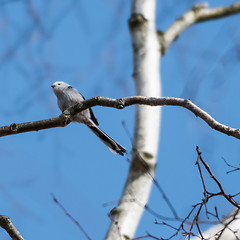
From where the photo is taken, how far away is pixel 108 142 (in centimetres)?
316

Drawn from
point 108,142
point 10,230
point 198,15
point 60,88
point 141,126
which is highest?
point 198,15

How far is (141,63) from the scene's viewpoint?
3629 mm

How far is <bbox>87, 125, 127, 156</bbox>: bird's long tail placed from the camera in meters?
2.99

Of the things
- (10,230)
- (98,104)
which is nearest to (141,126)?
(98,104)

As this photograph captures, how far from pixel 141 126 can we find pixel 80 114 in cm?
48

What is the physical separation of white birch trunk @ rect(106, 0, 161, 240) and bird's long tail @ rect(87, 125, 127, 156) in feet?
Result: 0.39

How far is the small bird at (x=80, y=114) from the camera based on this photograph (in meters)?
3.16

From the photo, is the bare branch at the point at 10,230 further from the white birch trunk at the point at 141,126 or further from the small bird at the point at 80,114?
the small bird at the point at 80,114

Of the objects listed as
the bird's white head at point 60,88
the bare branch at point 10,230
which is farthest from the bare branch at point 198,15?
the bare branch at point 10,230

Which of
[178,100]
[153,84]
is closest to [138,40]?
[153,84]

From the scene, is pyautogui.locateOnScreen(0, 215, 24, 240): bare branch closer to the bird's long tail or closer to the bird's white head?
the bird's long tail

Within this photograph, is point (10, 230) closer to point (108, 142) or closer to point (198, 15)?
point (108, 142)

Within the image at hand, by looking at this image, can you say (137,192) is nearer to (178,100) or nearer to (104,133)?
(104,133)

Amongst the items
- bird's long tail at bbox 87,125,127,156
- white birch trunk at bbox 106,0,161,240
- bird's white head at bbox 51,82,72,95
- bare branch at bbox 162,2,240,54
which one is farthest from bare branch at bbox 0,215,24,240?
bare branch at bbox 162,2,240,54
